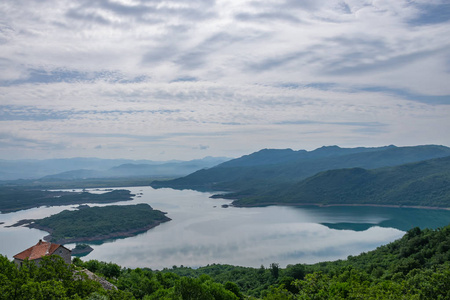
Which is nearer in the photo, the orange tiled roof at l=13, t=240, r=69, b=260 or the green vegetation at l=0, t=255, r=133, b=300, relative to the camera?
the green vegetation at l=0, t=255, r=133, b=300

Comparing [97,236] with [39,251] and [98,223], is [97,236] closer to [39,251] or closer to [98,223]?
[98,223]

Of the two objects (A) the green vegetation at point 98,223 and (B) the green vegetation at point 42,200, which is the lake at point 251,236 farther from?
(B) the green vegetation at point 42,200

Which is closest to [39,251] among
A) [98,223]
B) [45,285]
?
[45,285]

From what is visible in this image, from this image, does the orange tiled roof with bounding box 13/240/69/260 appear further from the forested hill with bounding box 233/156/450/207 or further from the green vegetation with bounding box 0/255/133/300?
the forested hill with bounding box 233/156/450/207

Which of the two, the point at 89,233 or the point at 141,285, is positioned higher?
the point at 141,285

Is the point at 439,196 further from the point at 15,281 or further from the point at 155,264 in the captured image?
the point at 15,281

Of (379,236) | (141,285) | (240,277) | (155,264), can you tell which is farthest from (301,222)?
(141,285)

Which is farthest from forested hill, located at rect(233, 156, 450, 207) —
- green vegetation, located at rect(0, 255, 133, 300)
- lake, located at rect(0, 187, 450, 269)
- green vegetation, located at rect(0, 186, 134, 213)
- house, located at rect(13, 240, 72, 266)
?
green vegetation, located at rect(0, 255, 133, 300)
